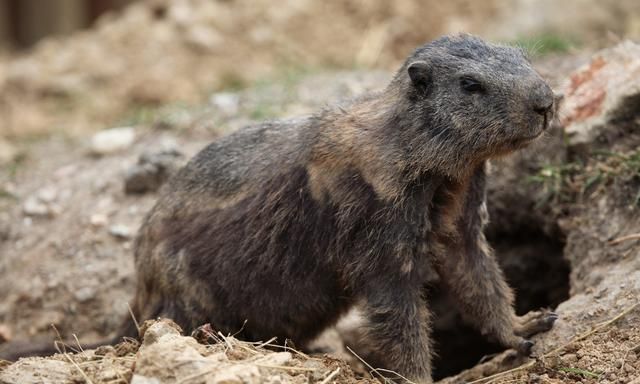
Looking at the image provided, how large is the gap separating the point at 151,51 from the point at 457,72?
7.89 metres

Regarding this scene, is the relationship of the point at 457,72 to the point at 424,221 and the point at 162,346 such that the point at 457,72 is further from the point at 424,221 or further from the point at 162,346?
the point at 162,346

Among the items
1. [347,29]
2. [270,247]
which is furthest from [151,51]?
[270,247]

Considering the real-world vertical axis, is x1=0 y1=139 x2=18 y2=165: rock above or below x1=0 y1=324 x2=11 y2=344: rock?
above

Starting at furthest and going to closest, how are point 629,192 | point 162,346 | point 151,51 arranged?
point 151,51 < point 629,192 < point 162,346

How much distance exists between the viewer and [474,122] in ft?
17.5

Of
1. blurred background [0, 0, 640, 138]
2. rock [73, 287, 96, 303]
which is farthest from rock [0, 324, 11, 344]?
blurred background [0, 0, 640, 138]

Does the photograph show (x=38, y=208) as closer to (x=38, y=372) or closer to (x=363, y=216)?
(x=38, y=372)

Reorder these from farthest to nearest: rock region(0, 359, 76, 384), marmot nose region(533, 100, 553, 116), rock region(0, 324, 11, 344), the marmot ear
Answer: rock region(0, 324, 11, 344), the marmot ear, marmot nose region(533, 100, 553, 116), rock region(0, 359, 76, 384)

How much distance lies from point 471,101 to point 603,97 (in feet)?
6.90

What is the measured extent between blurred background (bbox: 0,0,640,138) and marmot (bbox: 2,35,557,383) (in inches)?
220

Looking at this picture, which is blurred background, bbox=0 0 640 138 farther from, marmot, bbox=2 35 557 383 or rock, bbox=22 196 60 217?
marmot, bbox=2 35 557 383

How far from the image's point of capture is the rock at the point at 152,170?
820cm

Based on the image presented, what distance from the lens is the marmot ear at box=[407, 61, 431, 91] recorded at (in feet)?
17.9

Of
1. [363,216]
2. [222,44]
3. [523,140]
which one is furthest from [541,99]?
[222,44]
